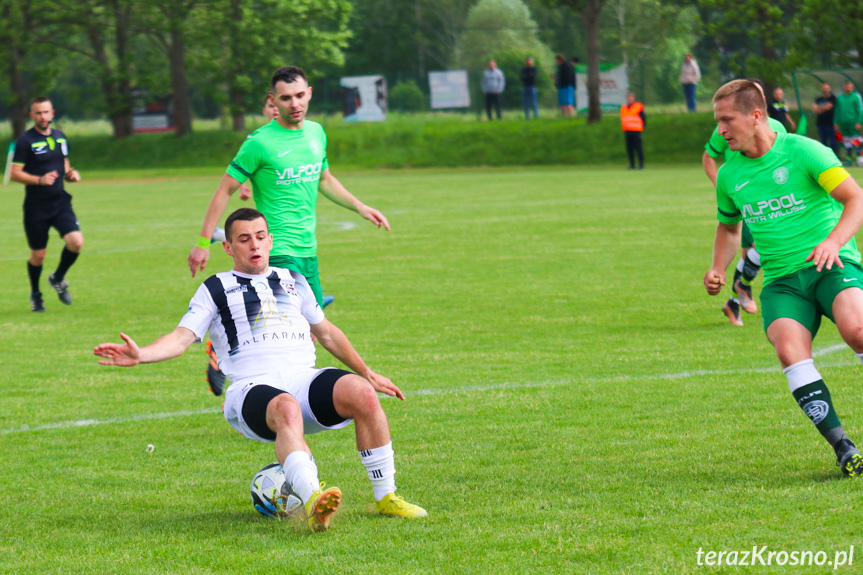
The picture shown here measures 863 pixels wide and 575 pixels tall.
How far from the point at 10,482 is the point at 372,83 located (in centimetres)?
4260

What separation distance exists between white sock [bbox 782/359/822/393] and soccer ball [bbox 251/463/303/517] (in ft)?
8.05

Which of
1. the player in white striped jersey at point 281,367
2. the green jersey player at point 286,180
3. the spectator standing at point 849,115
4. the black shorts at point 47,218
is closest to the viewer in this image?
the player in white striped jersey at point 281,367

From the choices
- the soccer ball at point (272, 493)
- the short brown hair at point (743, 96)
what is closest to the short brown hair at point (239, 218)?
the soccer ball at point (272, 493)

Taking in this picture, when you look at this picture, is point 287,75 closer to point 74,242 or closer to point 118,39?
point 74,242

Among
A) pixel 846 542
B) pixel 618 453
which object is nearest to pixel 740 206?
pixel 618 453

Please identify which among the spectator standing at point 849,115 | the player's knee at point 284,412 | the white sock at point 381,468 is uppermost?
the player's knee at point 284,412

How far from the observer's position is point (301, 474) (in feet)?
14.9

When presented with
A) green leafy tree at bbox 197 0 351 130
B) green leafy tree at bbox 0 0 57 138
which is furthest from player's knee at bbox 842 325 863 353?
green leafy tree at bbox 0 0 57 138

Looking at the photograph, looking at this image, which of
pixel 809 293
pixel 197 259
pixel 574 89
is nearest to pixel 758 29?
pixel 574 89

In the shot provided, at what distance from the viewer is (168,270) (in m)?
15.6

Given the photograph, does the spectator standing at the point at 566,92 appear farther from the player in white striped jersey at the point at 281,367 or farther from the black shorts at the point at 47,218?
the player in white striped jersey at the point at 281,367

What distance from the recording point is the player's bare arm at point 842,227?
199 inches

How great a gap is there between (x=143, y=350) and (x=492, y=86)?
40883mm

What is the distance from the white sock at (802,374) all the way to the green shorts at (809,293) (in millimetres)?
281
